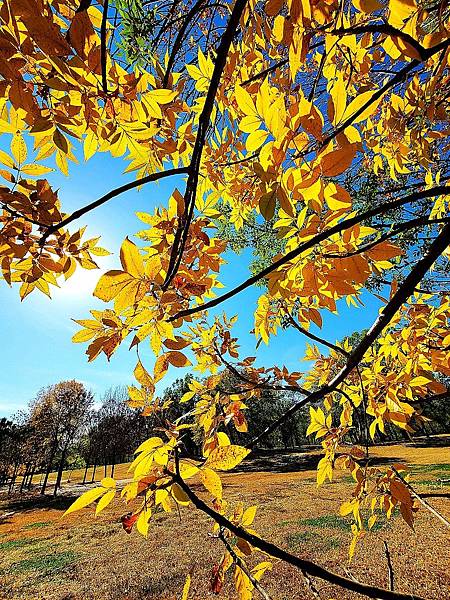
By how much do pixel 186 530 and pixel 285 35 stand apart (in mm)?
7820

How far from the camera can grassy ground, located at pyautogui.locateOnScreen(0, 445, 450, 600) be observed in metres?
4.26

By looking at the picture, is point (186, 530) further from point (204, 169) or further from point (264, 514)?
point (204, 169)

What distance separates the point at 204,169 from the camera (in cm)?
77

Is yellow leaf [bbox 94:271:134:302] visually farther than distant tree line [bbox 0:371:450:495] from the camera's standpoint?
No

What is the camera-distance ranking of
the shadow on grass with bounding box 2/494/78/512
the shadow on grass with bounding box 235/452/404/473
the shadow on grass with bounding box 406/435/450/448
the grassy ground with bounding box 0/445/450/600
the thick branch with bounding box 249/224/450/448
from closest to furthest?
the thick branch with bounding box 249/224/450/448 < the grassy ground with bounding box 0/445/450/600 < the shadow on grass with bounding box 2/494/78/512 < the shadow on grass with bounding box 235/452/404/473 < the shadow on grass with bounding box 406/435/450/448

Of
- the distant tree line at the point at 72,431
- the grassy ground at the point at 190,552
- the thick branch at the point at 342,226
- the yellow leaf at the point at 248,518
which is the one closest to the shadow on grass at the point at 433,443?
the distant tree line at the point at 72,431

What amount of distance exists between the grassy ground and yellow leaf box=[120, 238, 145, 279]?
4.09m

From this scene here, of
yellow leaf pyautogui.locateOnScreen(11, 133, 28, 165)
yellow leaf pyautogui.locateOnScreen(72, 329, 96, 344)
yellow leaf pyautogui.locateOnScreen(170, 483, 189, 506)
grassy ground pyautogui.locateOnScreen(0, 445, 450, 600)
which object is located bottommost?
grassy ground pyautogui.locateOnScreen(0, 445, 450, 600)

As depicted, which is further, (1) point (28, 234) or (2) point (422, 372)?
(2) point (422, 372)

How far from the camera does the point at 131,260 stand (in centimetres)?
37

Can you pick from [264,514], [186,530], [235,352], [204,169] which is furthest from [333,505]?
[204,169]

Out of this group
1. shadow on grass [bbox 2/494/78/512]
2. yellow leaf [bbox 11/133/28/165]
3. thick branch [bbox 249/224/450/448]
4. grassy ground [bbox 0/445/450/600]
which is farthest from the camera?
shadow on grass [bbox 2/494/78/512]

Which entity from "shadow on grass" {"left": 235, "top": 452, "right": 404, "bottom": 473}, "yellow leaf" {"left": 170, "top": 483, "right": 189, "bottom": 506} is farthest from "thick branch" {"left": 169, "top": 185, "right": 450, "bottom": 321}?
"shadow on grass" {"left": 235, "top": 452, "right": 404, "bottom": 473}

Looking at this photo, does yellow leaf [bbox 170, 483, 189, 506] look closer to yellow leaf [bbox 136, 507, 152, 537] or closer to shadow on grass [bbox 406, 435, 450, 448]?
yellow leaf [bbox 136, 507, 152, 537]
